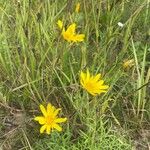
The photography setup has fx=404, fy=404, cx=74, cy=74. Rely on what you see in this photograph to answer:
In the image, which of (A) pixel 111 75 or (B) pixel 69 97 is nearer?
(B) pixel 69 97

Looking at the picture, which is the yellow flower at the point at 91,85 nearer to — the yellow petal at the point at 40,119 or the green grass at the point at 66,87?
the green grass at the point at 66,87

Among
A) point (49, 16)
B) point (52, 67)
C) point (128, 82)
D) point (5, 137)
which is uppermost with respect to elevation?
point (49, 16)

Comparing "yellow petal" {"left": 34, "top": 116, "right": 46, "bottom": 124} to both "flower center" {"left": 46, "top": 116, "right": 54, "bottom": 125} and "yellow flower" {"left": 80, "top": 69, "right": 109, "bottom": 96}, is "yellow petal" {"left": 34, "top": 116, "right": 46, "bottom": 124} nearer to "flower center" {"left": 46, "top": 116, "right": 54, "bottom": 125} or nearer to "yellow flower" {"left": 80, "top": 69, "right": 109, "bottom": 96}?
"flower center" {"left": 46, "top": 116, "right": 54, "bottom": 125}

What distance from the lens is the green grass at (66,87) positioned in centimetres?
153

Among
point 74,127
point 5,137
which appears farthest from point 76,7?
point 5,137

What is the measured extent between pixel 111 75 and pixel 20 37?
406mm

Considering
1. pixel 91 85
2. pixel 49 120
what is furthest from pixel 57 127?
pixel 91 85

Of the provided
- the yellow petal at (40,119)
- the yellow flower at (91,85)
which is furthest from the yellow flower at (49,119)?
the yellow flower at (91,85)

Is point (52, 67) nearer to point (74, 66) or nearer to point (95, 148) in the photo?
point (74, 66)

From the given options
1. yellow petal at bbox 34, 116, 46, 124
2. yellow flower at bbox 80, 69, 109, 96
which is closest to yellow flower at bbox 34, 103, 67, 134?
yellow petal at bbox 34, 116, 46, 124

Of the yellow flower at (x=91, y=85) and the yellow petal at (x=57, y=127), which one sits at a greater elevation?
the yellow flower at (x=91, y=85)

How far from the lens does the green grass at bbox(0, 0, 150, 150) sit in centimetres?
153

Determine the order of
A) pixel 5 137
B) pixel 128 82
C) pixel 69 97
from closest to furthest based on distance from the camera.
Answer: pixel 69 97
pixel 5 137
pixel 128 82

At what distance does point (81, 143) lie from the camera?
1.52 meters
